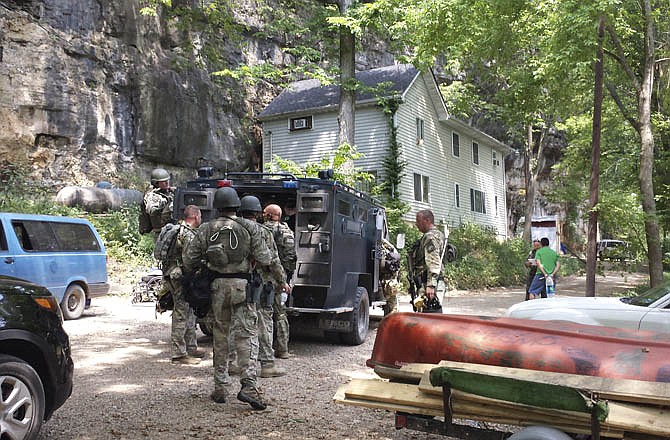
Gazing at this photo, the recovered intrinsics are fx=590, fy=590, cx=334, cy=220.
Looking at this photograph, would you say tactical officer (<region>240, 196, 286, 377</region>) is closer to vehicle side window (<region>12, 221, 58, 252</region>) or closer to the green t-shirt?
vehicle side window (<region>12, 221, 58, 252</region>)

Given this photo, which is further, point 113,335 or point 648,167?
point 648,167

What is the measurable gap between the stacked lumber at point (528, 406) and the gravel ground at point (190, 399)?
3.80 feet

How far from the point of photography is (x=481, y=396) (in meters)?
3.34

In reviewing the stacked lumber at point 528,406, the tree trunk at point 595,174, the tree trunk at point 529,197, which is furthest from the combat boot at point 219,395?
the tree trunk at point 529,197

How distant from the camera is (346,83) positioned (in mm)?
19734

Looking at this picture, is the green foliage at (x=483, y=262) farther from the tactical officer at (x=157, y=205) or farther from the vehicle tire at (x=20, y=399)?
the vehicle tire at (x=20, y=399)

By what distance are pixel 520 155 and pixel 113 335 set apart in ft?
128

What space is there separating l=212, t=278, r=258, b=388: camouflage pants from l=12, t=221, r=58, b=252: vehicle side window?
20.1 ft

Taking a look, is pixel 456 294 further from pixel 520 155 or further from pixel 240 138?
pixel 520 155

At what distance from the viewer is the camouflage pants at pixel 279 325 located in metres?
7.55

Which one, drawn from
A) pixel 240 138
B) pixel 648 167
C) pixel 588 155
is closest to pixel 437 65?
pixel 240 138

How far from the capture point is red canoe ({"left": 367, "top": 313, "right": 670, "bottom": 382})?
347 cm

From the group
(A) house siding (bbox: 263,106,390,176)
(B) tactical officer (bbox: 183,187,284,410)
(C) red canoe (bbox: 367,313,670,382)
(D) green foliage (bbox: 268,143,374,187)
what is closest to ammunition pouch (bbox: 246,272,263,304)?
(B) tactical officer (bbox: 183,187,284,410)

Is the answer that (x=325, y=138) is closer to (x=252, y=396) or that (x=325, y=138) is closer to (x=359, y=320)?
(x=359, y=320)
